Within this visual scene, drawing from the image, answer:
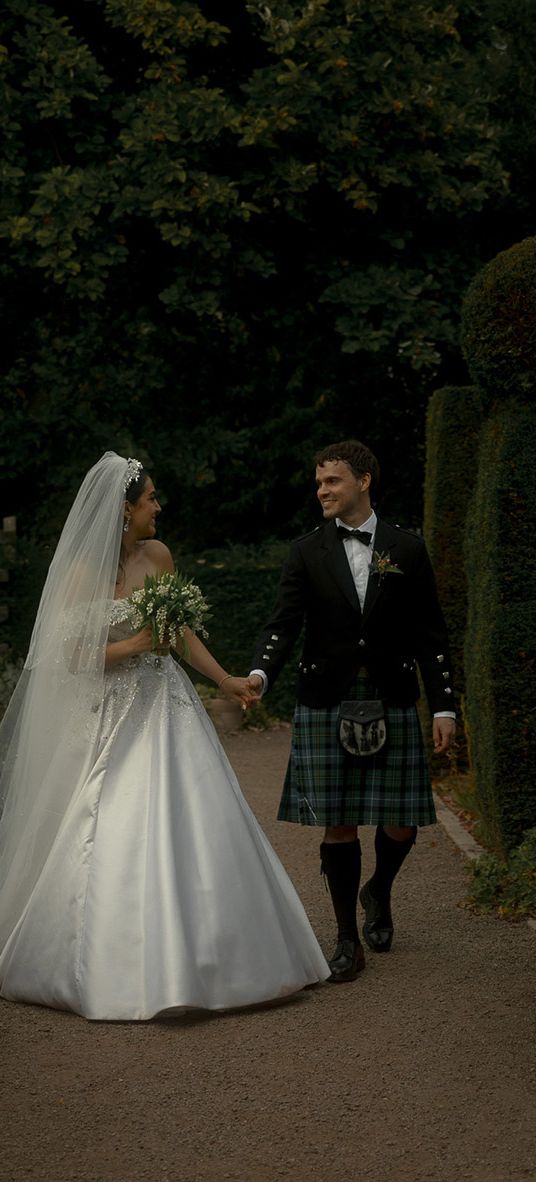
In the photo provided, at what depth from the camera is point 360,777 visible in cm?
561

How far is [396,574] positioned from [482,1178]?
8.00ft

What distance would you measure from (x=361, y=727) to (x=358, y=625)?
1.24 ft

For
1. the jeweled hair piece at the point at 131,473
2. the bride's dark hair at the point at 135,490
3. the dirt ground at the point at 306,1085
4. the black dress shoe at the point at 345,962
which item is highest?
the jeweled hair piece at the point at 131,473

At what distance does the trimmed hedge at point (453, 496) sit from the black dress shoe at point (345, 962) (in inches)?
164

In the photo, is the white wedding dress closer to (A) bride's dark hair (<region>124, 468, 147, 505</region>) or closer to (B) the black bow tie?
(A) bride's dark hair (<region>124, 468, 147, 505</region>)

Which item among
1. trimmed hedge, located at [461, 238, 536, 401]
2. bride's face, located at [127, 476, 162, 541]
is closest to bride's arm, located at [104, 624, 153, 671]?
bride's face, located at [127, 476, 162, 541]

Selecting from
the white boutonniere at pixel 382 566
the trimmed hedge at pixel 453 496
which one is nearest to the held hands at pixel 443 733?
the white boutonniere at pixel 382 566

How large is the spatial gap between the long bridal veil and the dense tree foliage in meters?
7.73

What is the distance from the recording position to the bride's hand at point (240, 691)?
555cm

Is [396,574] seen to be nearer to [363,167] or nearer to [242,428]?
[363,167]

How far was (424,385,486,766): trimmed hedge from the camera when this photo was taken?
9578mm

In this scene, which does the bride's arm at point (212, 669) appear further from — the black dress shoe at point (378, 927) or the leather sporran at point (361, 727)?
the black dress shoe at point (378, 927)

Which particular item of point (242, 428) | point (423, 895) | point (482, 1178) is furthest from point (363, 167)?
point (482, 1178)

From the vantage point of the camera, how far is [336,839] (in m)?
5.64
